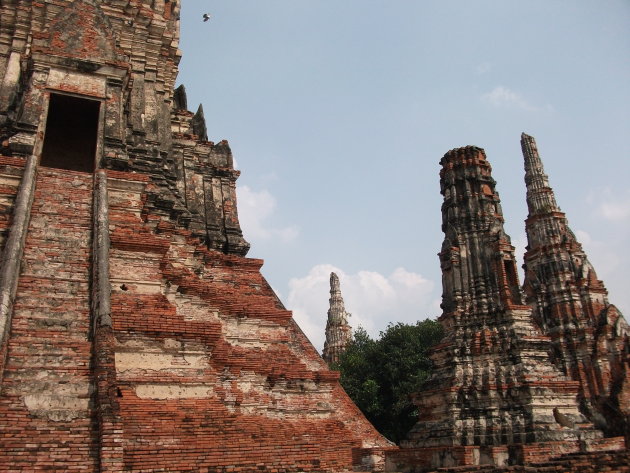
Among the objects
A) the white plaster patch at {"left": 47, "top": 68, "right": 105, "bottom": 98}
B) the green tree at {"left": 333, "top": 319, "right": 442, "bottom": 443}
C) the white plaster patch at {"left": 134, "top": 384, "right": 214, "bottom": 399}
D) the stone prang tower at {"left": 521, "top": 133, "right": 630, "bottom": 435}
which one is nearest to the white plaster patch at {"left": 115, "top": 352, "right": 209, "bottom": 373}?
the white plaster patch at {"left": 134, "top": 384, "right": 214, "bottom": 399}

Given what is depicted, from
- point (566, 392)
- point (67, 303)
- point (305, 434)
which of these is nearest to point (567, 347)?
point (566, 392)

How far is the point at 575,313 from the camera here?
23.1 meters

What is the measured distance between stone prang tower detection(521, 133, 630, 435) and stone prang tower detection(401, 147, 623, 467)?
9926 millimetres

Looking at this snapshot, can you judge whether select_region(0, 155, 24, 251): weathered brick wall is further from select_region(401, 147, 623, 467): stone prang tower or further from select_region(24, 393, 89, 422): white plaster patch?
select_region(401, 147, 623, 467): stone prang tower

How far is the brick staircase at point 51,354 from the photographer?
246 inches

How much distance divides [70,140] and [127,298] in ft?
29.4

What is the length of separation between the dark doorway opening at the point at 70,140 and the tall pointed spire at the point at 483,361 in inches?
377

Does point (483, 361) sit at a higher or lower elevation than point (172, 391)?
higher

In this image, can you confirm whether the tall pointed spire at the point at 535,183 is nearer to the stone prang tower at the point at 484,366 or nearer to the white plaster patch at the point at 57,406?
the stone prang tower at the point at 484,366

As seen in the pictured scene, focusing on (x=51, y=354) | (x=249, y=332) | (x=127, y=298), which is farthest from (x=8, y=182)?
(x=249, y=332)

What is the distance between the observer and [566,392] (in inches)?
425

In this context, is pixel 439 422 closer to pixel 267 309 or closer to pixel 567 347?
pixel 267 309

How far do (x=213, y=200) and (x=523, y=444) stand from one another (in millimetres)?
10805

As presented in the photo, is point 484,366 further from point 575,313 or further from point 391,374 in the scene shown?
point 391,374
